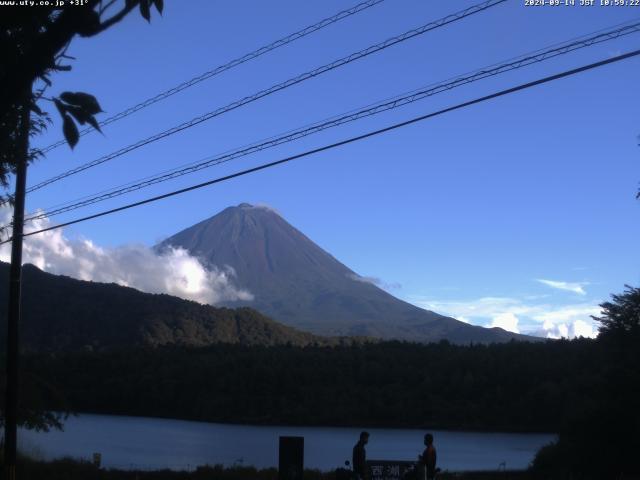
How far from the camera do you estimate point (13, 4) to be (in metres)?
4.12

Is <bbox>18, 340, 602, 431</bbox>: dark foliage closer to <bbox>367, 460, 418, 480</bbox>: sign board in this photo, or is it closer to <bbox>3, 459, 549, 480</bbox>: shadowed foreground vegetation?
<bbox>3, 459, 549, 480</bbox>: shadowed foreground vegetation

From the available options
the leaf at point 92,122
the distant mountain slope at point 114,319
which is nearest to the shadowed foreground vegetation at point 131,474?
the leaf at point 92,122

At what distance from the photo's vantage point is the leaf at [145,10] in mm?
4466

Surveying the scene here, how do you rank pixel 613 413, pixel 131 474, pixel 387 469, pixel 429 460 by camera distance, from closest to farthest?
1. pixel 429 460
2. pixel 387 469
3. pixel 131 474
4. pixel 613 413

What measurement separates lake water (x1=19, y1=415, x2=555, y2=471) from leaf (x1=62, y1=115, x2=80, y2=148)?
91.2 ft

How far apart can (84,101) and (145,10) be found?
0.57 meters

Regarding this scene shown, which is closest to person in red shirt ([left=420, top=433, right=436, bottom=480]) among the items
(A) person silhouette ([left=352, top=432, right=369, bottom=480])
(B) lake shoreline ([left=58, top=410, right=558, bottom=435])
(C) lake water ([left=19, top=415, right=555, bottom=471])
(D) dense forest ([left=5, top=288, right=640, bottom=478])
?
(A) person silhouette ([left=352, top=432, right=369, bottom=480])

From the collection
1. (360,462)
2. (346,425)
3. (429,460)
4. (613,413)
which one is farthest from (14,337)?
(346,425)

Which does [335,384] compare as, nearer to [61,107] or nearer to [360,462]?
[360,462]

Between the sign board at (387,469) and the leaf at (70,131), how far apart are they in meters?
10.3

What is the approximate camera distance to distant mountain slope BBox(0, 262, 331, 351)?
102 metres

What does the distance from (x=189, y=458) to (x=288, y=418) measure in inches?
1382

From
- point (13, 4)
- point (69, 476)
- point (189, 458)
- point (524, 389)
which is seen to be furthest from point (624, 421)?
point (524, 389)

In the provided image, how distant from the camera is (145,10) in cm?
451
